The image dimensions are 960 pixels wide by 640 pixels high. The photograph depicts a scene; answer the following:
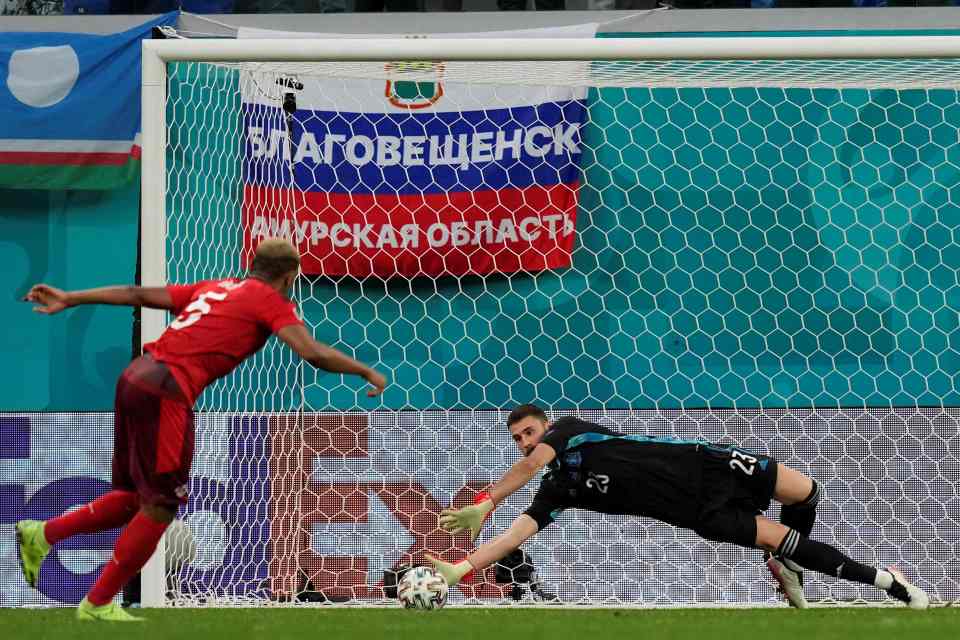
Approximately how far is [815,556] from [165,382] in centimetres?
277

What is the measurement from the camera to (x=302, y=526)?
27.0 ft

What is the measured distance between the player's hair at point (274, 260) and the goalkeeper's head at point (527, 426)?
5.51 ft

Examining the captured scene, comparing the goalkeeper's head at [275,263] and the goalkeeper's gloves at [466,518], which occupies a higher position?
the goalkeeper's head at [275,263]

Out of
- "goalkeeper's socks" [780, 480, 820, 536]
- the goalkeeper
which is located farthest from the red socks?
"goalkeeper's socks" [780, 480, 820, 536]

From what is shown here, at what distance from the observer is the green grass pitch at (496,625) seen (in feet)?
15.4

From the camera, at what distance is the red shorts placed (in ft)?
16.6

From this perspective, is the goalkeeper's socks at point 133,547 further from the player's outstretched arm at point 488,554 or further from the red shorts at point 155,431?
the player's outstretched arm at point 488,554

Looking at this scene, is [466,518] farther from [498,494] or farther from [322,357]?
[322,357]

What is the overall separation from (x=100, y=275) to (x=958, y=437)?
4949 mm

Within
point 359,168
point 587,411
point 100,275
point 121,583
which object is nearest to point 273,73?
point 359,168

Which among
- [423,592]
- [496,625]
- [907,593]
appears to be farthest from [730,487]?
[496,625]

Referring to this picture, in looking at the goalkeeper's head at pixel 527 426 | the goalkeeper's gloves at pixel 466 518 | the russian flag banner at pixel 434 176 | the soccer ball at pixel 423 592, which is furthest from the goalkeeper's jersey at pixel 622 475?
the russian flag banner at pixel 434 176

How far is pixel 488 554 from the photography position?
629 centimetres

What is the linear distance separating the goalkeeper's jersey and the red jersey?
1.66m
